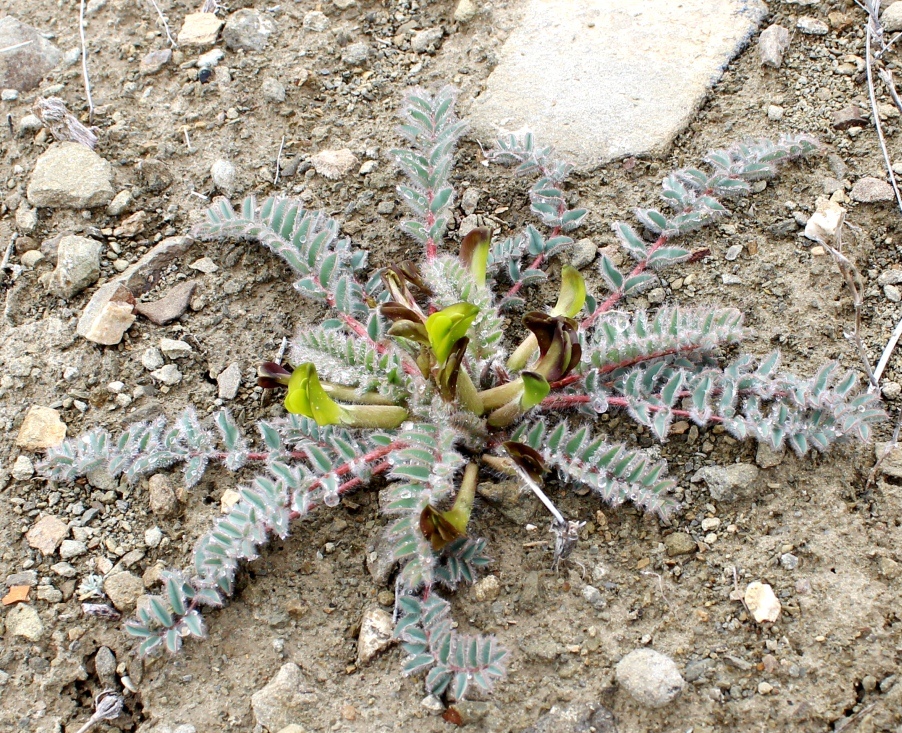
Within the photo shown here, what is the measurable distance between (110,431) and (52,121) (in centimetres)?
128

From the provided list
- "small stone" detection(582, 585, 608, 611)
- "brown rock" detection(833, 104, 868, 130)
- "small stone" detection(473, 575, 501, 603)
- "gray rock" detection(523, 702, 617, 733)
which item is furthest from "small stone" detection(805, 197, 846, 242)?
"gray rock" detection(523, 702, 617, 733)

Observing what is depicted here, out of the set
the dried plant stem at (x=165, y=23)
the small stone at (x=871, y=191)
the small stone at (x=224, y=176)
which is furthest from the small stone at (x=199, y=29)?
the small stone at (x=871, y=191)

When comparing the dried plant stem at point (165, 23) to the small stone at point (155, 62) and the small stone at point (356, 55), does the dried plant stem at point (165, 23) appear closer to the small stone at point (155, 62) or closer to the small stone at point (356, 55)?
the small stone at point (155, 62)

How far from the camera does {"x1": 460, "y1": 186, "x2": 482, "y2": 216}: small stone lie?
295cm

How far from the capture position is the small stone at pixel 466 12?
3.38 m

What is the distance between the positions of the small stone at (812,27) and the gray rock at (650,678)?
232 cm

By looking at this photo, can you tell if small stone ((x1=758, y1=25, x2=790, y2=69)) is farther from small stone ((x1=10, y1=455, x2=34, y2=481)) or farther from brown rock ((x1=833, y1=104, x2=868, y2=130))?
small stone ((x1=10, y1=455, x2=34, y2=481))

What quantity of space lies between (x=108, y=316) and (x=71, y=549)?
76 cm

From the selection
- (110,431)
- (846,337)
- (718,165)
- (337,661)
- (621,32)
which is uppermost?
(621,32)

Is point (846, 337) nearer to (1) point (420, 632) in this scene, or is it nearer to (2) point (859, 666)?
(2) point (859, 666)

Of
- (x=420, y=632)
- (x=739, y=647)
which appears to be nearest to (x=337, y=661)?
(x=420, y=632)

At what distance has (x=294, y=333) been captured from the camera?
2762 mm

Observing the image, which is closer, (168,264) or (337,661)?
(337,661)

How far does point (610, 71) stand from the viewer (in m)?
3.10
